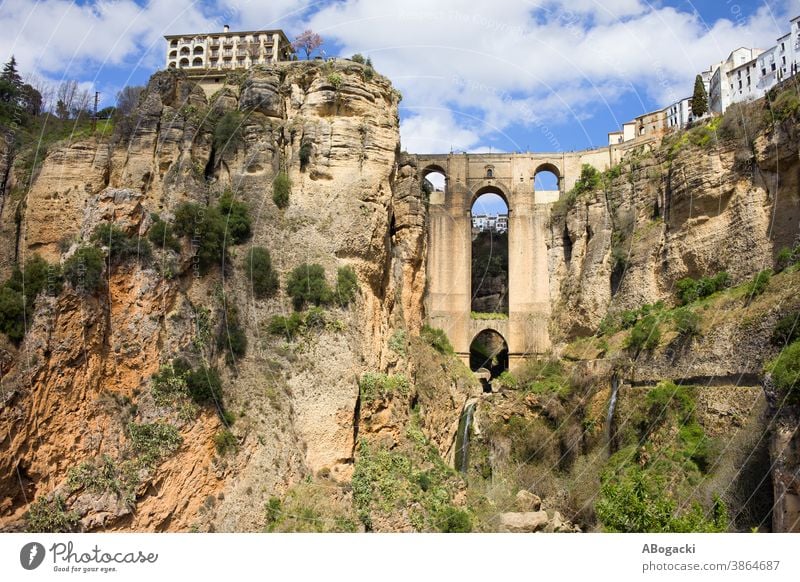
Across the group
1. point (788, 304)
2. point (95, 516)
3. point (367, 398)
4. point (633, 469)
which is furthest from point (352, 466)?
point (788, 304)

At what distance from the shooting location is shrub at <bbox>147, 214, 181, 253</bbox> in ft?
86.3

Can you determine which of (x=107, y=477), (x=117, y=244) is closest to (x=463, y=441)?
(x=107, y=477)

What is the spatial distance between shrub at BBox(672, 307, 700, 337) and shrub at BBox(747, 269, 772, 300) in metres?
2.39

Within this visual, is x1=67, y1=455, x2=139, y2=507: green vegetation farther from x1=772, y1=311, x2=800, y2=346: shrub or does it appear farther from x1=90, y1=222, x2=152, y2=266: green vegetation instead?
x1=772, y1=311, x2=800, y2=346: shrub

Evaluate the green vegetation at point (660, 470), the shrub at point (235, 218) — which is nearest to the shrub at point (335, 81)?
the shrub at point (235, 218)

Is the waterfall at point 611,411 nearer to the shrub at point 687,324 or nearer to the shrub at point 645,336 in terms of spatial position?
the shrub at point 645,336

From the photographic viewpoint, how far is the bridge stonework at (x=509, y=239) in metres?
49.5

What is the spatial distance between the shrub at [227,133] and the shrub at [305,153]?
98.9 inches

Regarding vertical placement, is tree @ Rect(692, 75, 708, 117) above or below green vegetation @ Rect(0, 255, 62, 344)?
above

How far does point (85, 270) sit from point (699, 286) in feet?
91.3

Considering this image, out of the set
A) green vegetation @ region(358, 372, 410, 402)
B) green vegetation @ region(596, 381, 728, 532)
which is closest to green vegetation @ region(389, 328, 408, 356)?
green vegetation @ region(358, 372, 410, 402)

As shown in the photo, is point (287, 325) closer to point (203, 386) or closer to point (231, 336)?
point (231, 336)

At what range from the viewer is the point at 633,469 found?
3083cm

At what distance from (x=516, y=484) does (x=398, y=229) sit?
1326cm
